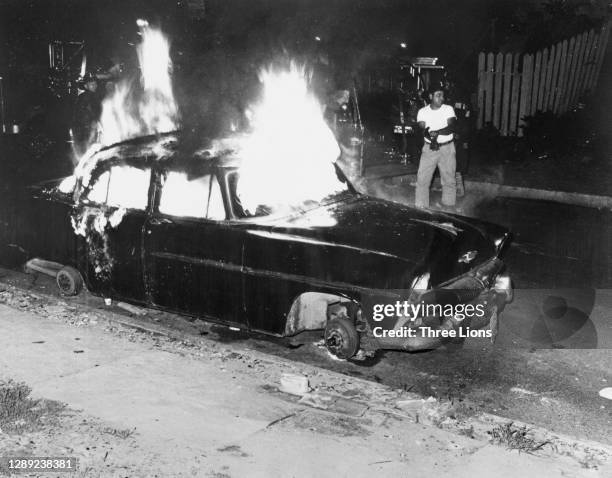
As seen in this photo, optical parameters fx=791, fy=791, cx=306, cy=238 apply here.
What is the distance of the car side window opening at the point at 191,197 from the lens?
20.6ft

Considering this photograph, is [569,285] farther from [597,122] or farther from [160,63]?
[597,122]

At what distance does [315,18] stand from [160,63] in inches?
241

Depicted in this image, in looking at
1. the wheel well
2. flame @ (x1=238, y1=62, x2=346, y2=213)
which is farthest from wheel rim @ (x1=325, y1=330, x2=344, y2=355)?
flame @ (x1=238, y1=62, x2=346, y2=213)

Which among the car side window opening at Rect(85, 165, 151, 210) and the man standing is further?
the man standing

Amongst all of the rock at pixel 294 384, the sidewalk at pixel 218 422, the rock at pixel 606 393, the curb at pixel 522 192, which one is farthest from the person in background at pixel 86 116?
the rock at pixel 606 393

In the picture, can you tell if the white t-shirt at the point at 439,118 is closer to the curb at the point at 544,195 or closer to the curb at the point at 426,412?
the curb at the point at 544,195

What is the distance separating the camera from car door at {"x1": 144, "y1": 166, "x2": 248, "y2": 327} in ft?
19.9

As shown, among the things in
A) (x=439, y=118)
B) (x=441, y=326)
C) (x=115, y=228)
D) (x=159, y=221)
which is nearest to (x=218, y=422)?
(x=441, y=326)

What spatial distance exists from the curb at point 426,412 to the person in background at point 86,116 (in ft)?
25.7

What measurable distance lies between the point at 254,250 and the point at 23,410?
1980 mm

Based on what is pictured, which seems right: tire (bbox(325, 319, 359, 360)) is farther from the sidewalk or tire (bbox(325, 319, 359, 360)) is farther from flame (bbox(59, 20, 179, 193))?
flame (bbox(59, 20, 179, 193))

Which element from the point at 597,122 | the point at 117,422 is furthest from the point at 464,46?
the point at 117,422

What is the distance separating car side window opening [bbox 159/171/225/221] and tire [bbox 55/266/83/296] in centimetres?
134

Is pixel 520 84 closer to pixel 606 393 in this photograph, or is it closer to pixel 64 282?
pixel 64 282
